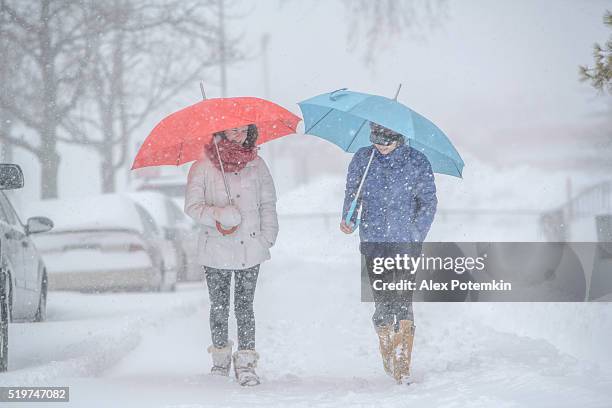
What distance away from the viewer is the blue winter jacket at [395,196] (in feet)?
20.0

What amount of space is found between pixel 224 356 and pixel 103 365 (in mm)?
1437

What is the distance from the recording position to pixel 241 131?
19.6ft

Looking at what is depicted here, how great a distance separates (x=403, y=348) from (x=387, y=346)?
0.36 feet

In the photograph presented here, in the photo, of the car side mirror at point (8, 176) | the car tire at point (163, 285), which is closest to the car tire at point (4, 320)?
the car side mirror at point (8, 176)

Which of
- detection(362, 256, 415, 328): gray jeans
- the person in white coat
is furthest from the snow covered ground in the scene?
the person in white coat

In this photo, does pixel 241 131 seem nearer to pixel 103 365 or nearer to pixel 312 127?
pixel 312 127

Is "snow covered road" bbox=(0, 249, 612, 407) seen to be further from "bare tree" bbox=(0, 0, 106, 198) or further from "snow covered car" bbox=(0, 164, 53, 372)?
"bare tree" bbox=(0, 0, 106, 198)

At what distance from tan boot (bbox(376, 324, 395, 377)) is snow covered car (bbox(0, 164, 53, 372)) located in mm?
2412

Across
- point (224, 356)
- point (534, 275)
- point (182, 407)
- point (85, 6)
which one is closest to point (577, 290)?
point (534, 275)

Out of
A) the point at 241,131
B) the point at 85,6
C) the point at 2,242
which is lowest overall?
the point at 2,242

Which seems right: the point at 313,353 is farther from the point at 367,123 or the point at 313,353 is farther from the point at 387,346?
the point at 367,123

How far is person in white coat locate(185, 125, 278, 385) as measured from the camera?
5977 millimetres

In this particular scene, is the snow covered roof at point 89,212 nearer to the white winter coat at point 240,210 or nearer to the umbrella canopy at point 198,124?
the umbrella canopy at point 198,124

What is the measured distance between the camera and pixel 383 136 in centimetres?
607
